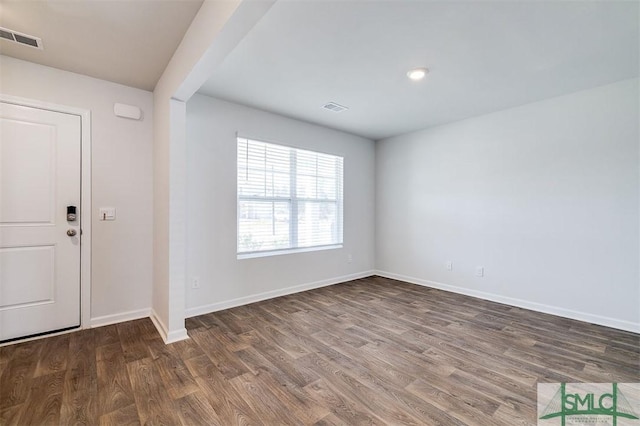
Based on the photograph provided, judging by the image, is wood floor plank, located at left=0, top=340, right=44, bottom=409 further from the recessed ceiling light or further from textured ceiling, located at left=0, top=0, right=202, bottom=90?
the recessed ceiling light

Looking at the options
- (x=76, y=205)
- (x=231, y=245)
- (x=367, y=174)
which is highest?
(x=367, y=174)

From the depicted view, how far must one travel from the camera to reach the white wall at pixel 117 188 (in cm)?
279

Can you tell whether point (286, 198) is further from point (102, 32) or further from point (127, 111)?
point (102, 32)

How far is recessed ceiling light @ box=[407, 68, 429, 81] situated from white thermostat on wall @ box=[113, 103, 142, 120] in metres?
2.84

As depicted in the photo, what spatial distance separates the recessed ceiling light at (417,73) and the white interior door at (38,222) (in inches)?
128

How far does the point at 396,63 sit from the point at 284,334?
275cm

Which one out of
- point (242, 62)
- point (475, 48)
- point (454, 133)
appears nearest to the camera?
point (475, 48)

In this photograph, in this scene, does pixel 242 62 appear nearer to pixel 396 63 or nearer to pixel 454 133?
pixel 396 63

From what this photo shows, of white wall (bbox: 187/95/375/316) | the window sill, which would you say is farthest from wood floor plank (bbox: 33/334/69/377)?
Answer: the window sill

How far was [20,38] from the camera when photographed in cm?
219

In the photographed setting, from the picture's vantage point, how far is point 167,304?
8.56 ft

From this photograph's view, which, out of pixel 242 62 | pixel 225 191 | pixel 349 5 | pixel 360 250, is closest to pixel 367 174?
pixel 360 250

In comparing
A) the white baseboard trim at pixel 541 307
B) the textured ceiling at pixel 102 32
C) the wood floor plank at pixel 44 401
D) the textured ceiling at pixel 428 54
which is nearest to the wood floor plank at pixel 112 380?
the wood floor plank at pixel 44 401

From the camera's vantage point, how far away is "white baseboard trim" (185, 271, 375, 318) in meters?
3.27
